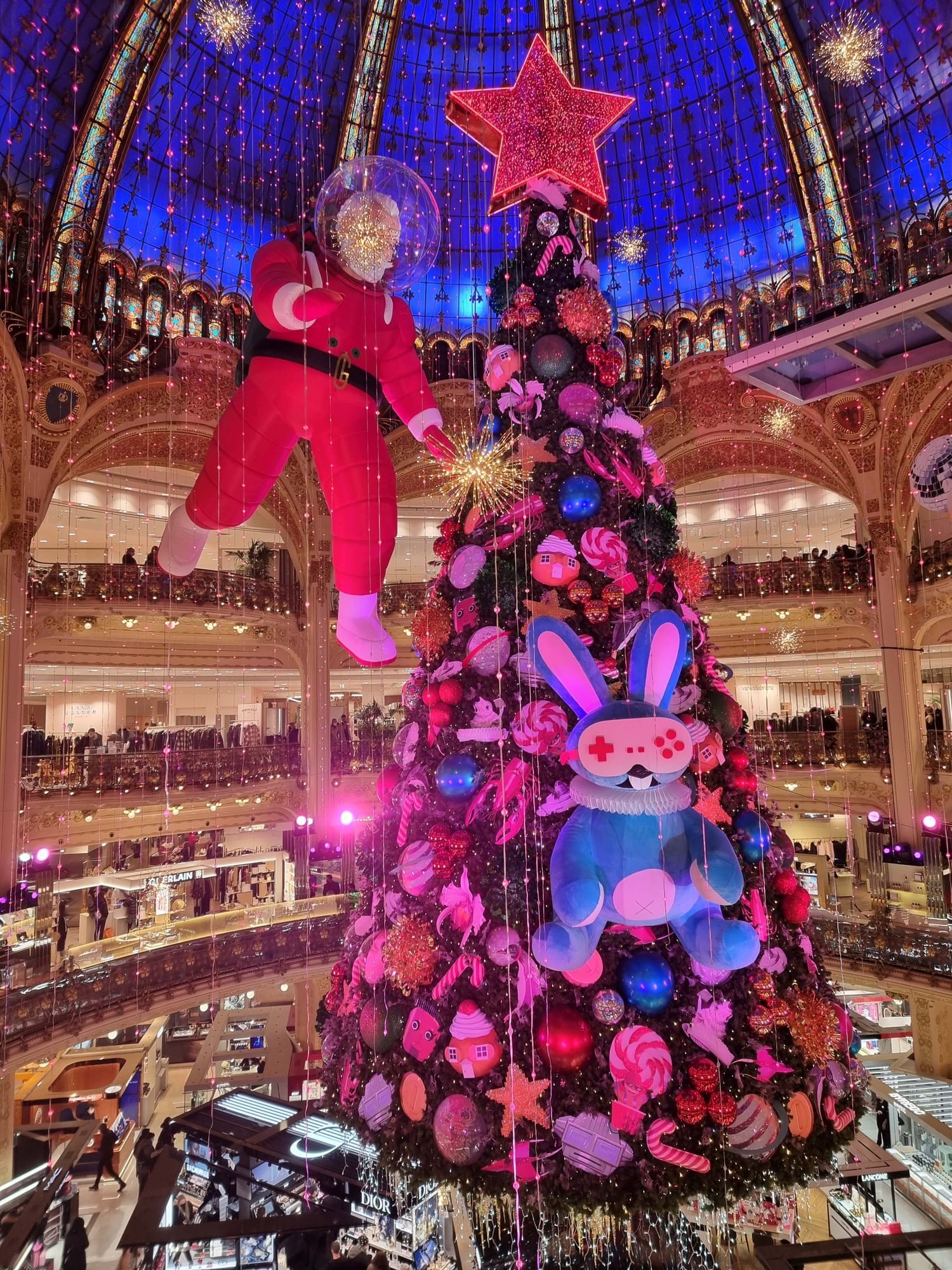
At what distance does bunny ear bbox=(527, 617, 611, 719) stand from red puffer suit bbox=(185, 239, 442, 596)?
2.16m

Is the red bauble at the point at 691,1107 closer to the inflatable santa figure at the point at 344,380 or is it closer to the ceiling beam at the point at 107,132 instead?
the inflatable santa figure at the point at 344,380

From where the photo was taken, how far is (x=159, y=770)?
13219 mm

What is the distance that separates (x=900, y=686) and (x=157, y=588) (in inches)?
514

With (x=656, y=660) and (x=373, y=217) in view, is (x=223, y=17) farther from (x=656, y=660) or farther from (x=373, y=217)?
(x=656, y=660)

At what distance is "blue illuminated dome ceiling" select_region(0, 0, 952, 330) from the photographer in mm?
10688

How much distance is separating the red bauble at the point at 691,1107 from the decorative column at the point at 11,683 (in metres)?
10.4

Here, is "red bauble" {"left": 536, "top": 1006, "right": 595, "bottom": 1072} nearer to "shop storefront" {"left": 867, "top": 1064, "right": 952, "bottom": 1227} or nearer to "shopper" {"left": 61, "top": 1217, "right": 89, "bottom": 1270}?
"shopper" {"left": 61, "top": 1217, "right": 89, "bottom": 1270}

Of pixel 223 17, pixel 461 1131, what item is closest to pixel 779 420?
pixel 223 17

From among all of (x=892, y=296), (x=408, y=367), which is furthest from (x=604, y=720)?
(x=892, y=296)

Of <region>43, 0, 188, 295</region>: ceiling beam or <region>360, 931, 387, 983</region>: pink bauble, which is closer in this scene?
<region>360, 931, 387, 983</region>: pink bauble

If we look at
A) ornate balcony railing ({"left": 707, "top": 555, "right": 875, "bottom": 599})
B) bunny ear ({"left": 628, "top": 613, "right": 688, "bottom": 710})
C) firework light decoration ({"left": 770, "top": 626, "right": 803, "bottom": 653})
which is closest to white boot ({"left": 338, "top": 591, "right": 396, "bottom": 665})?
bunny ear ({"left": 628, "top": 613, "right": 688, "bottom": 710})

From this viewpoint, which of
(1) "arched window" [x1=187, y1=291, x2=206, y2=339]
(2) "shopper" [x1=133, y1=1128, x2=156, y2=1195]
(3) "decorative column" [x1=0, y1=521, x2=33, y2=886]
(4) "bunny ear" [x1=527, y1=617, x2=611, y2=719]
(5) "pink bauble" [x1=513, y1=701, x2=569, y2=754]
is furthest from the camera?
(1) "arched window" [x1=187, y1=291, x2=206, y2=339]

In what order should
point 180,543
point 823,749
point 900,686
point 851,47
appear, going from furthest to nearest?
point 823,749 → point 900,686 → point 851,47 → point 180,543

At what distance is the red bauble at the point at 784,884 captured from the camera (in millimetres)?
3539
